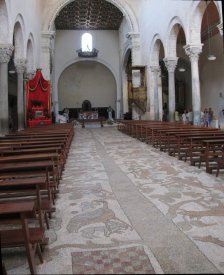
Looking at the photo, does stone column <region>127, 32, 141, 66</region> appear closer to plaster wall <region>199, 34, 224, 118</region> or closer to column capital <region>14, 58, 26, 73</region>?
plaster wall <region>199, 34, 224, 118</region>

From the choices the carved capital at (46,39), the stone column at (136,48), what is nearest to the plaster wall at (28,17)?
the carved capital at (46,39)

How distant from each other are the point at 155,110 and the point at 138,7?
7.93m

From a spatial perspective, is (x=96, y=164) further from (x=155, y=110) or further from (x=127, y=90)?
(x=127, y=90)

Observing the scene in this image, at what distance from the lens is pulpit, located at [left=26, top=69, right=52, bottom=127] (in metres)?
17.8

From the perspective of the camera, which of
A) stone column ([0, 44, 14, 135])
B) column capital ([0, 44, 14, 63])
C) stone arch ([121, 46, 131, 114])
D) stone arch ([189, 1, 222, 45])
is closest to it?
column capital ([0, 44, 14, 63])

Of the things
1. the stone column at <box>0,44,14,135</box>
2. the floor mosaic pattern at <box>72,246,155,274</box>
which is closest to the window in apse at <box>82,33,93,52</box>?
the stone column at <box>0,44,14,135</box>

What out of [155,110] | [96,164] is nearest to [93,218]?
[96,164]

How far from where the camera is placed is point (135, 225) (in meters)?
4.09

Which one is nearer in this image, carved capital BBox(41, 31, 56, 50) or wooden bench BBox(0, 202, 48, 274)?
wooden bench BBox(0, 202, 48, 274)

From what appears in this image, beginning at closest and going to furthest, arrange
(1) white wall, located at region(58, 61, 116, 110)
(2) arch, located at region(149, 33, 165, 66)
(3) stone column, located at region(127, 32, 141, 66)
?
(2) arch, located at region(149, 33, 165, 66)
(3) stone column, located at region(127, 32, 141, 66)
(1) white wall, located at region(58, 61, 116, 110)

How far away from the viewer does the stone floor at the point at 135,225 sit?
305cm

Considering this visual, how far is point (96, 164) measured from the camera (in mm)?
8797

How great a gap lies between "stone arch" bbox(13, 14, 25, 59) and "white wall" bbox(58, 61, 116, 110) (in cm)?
1953

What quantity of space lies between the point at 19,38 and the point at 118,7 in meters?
10.4
